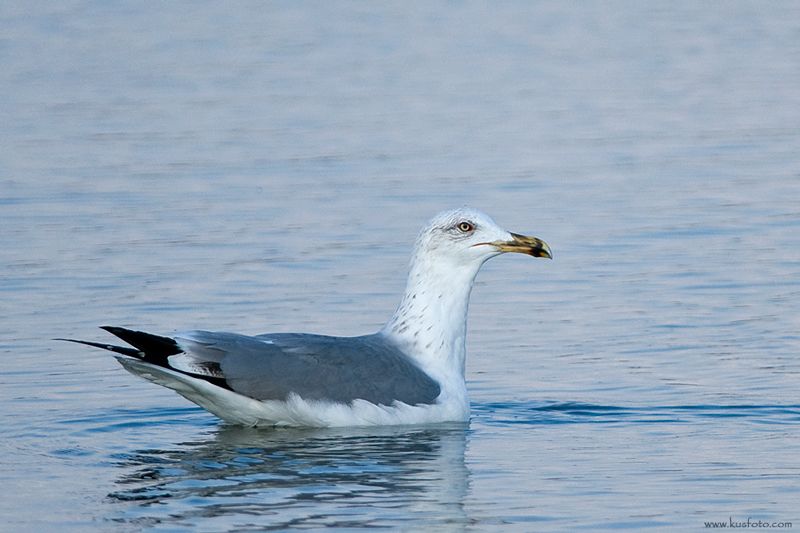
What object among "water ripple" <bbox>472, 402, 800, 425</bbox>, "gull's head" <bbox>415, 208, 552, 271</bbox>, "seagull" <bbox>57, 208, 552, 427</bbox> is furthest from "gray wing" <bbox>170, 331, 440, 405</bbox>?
"gull's head" <bbox>415, 208, 552, 271</bbox>

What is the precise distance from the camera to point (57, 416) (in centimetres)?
1226

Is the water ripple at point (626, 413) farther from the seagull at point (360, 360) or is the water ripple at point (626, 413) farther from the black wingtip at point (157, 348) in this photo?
the black wingtip at point (157, 348)

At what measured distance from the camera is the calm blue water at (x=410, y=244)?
1061 cm

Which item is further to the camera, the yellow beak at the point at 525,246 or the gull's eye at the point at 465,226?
the gull's eye at the point at 465,226

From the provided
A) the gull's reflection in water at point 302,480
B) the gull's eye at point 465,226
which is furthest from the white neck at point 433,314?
the gull's reflection in water at point 302,480

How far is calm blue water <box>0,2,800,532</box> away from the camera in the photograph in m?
10.6

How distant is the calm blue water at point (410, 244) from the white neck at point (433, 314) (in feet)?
1.68

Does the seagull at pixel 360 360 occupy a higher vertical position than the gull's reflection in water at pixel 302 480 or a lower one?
higher

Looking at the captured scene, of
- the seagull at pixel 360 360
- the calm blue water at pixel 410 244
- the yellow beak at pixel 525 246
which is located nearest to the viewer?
the calm blue water at pixel 410 244

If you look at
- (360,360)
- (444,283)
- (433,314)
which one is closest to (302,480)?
(360,360)

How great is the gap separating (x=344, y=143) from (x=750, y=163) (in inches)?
178

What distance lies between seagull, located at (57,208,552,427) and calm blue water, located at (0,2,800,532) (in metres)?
0.21

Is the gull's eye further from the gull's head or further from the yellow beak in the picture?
the yellow beak

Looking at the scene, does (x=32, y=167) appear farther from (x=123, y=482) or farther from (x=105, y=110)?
(x=123, y=482)
